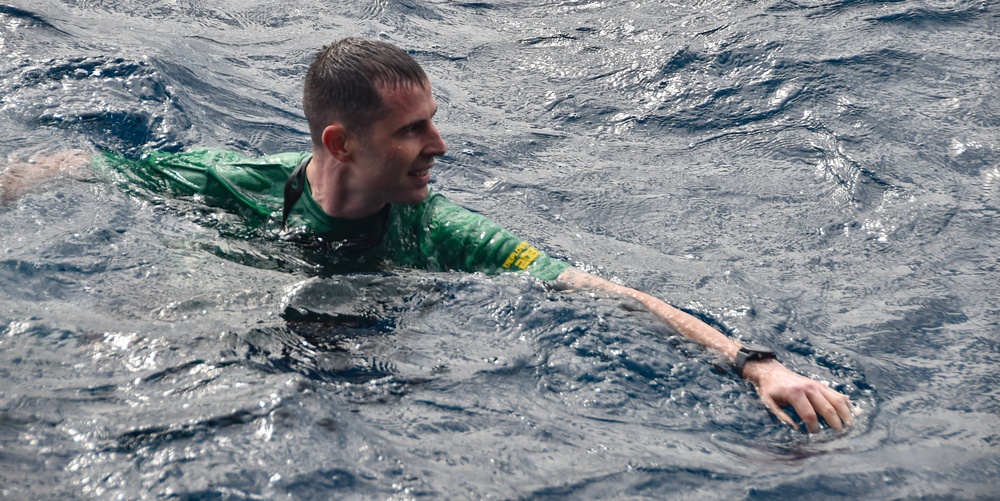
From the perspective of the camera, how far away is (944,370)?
3914 mm

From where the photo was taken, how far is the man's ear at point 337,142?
4082 millimetres

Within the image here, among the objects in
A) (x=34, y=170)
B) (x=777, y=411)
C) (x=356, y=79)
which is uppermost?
(x=356, y=79)

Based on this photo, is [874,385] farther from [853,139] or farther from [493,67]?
[493,67]

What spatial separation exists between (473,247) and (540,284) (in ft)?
1.33

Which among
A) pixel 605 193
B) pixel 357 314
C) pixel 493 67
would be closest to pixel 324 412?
pixel 357 314

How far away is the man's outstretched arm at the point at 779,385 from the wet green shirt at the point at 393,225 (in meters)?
0.62

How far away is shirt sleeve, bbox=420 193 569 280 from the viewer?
4.16 metres

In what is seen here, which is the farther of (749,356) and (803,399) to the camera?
(749,356)

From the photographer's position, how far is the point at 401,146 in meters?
4.01

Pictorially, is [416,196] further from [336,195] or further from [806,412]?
[806,412]

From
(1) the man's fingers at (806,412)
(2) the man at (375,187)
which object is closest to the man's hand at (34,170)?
(2) the man at (375,187)

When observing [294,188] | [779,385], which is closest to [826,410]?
[779,385]

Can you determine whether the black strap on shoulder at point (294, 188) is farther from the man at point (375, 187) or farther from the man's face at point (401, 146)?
the man's face at point (401, 146)

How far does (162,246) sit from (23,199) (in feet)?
2.75
